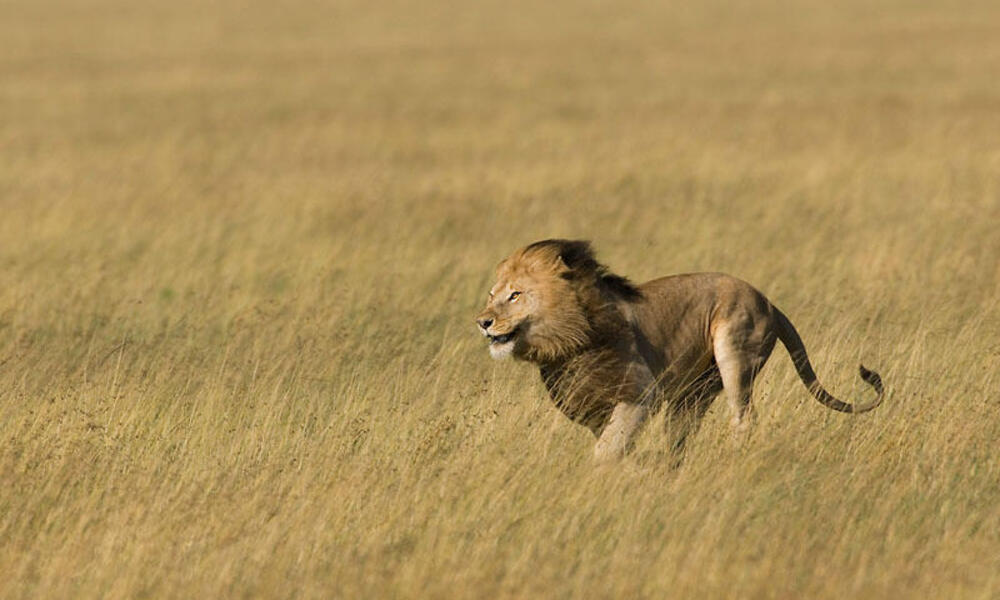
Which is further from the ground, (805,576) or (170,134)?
(805,576)

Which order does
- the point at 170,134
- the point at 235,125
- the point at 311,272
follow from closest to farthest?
the point at 311,272 → the point at 170,134 → the point at 235,125

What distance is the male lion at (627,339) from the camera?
6.84m

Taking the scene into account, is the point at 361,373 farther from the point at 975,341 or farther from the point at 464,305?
the point at 975,341

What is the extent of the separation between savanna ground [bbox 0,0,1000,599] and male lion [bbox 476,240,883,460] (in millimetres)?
184

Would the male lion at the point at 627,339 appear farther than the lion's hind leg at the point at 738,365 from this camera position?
No

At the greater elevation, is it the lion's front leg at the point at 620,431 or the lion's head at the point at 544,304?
the lion's head at the point at 544,304

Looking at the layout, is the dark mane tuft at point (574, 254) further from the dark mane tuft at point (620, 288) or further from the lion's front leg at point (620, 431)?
the lion's front leg at point (620, 431)

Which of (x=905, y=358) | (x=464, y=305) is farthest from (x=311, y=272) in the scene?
(x=905, y=358)

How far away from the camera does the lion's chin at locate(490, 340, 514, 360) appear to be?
22.4 ft

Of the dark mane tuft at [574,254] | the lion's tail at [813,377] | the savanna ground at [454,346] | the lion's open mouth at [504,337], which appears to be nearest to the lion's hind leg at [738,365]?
the savanna ground at [454,346]

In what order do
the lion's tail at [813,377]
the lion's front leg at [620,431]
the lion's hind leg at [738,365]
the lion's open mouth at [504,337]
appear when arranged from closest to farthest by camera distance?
the lion's front leg at [620,431], the lion's open mouth at [504,337], the lion's hind leg at [738,365], the lion's tail at [813,377]

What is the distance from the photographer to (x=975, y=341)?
8.61m

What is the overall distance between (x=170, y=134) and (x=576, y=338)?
16.3 metres

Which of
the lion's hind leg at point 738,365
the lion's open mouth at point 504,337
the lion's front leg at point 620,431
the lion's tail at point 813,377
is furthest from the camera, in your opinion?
the lion's tail at point 813,377
